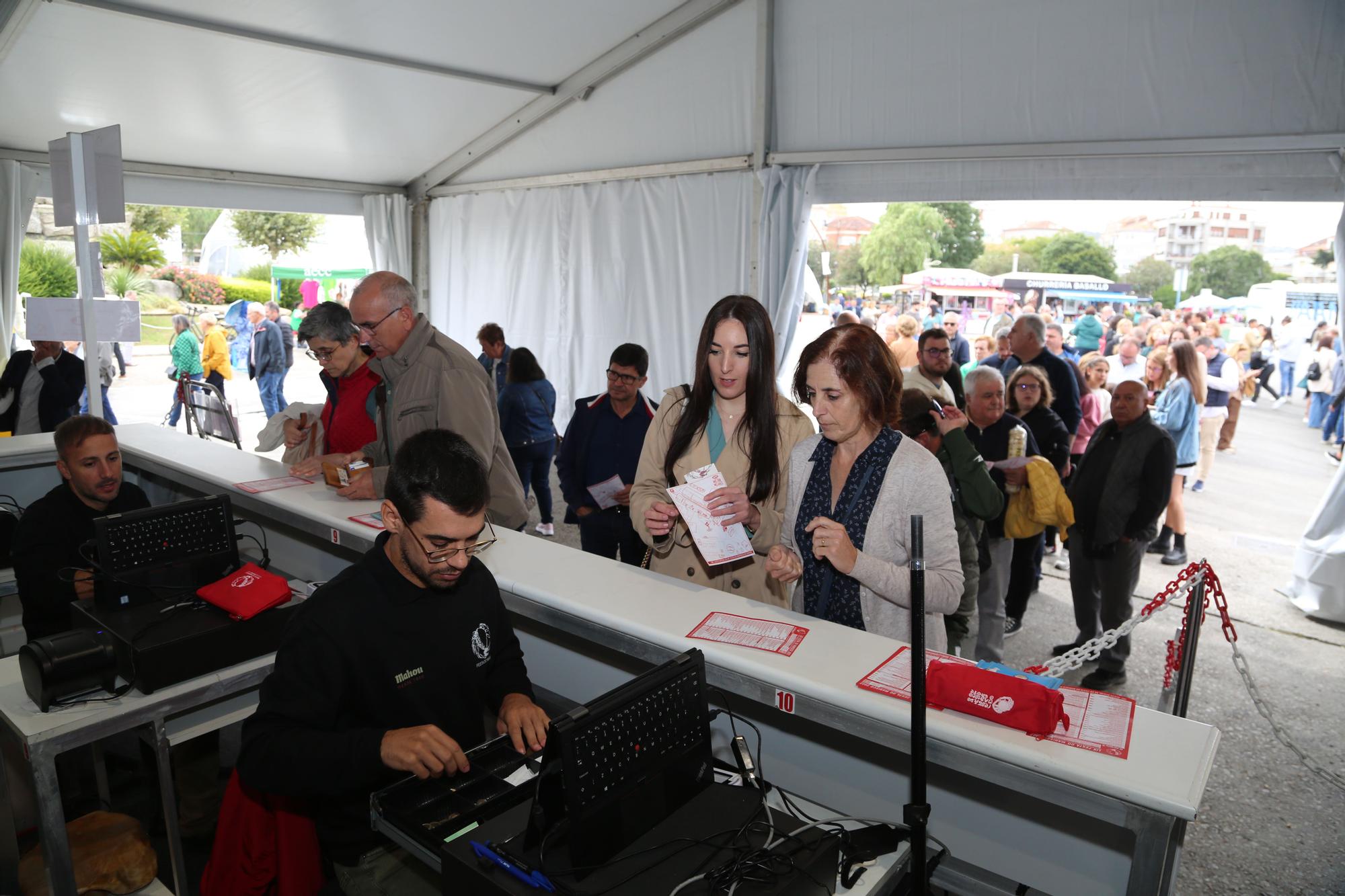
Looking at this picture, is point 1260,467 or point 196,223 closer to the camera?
point 1260,467

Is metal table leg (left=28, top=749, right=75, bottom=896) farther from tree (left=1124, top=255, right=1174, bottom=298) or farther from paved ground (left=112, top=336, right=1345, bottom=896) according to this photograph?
tree (left=1124, top=255, right=1174, bottom=298)

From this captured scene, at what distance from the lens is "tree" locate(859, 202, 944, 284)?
31.6 meters

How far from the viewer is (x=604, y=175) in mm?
7984

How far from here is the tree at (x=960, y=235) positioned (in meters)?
32.9

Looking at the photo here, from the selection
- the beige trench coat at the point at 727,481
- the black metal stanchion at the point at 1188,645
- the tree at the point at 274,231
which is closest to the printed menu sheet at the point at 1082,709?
the beige trench coat at the point at 727,481

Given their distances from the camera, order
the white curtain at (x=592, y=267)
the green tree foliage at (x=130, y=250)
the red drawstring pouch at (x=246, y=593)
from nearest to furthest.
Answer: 1. the red drawstring pouch at (x=246, y=593)
2. the white curtain at (x=592, y=267)
3. the green tree foliage at (x=130, y=250)

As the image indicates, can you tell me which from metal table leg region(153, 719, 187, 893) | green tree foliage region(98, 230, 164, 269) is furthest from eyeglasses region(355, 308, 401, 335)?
green tree foliage region(98, 230, 164, 269)

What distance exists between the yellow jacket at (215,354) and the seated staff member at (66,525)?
836cm

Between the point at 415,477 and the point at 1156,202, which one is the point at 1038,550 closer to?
the point at 1156,202

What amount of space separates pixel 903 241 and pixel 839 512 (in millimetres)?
31493

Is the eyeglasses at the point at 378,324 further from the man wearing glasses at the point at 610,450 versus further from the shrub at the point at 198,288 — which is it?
the shrub at the point at 198,288

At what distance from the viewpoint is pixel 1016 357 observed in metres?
Result: 6.16

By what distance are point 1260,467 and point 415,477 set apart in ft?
38.0

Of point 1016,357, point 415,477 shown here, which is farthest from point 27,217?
point 1016,357
